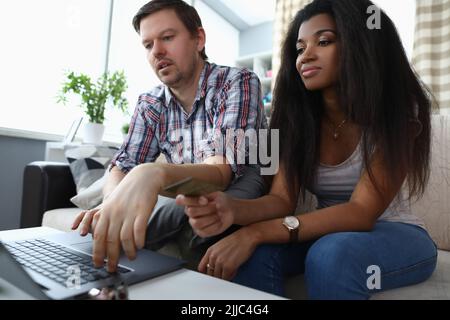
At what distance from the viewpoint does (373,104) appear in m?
0.73

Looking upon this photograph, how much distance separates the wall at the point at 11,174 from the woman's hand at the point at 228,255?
1576 mm

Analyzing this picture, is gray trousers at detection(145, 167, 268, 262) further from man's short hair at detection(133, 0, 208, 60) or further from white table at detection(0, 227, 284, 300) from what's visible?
man's short hair at detection(133, 0, 208, 60)

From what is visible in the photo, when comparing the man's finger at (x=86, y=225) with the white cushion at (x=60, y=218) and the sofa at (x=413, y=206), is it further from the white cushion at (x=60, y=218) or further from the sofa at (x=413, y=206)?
the white cushion at (x=60, y=218)

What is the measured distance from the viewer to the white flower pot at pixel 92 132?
1.76 metres

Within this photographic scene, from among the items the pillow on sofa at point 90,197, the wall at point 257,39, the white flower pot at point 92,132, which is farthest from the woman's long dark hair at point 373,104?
the wall at point 257,39

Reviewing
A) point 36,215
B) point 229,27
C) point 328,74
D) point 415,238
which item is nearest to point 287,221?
point 415,238

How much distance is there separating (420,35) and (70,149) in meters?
2.25

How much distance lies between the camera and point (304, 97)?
2.90 ft

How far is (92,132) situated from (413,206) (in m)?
1.55

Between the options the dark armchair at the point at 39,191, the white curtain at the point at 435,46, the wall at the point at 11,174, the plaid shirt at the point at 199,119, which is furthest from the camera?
the white curtain at the point at 435,46

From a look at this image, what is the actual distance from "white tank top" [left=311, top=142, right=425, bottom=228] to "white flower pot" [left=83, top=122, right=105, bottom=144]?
134cm

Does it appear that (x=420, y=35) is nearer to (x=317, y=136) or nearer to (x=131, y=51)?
(x=317, y=136)

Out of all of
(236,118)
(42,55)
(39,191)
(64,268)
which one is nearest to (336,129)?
(236,118)

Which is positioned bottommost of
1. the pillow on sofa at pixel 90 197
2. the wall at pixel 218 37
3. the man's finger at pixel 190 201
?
the pillow on sofa at pixel 90 197
